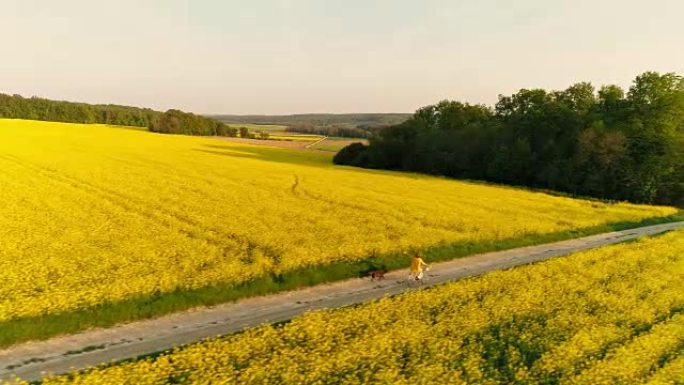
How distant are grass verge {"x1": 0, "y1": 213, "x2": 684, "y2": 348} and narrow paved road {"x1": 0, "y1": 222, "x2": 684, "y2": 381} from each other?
34cm

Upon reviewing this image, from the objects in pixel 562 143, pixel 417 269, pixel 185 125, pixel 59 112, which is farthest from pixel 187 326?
pixel 59 112

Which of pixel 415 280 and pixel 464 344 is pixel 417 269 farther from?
pixel 464 344

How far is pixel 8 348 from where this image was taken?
556 inches

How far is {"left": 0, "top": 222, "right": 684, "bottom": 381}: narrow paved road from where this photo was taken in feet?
44.7

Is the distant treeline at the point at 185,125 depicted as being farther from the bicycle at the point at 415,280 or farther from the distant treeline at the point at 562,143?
the bicycle at the point at 415,280

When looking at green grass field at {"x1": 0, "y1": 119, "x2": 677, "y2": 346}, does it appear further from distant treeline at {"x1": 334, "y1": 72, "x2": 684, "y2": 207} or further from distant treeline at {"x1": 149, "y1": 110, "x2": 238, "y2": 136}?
distant treeline at {"x1": 149, "y1": 110, "x2": 238, "y2": 136}

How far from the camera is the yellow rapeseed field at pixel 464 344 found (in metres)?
12.8

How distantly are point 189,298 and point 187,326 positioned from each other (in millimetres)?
1899

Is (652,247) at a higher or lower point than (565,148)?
lower

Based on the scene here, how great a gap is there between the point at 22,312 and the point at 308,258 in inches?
455

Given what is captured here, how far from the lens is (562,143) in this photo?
2638 inches

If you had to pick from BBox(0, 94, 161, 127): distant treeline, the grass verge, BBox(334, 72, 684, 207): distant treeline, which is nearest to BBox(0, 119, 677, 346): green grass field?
the grass verge

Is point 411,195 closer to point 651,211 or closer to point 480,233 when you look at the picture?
point 480,233

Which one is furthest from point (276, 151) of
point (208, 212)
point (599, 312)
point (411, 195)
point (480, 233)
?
point (599, 312)
